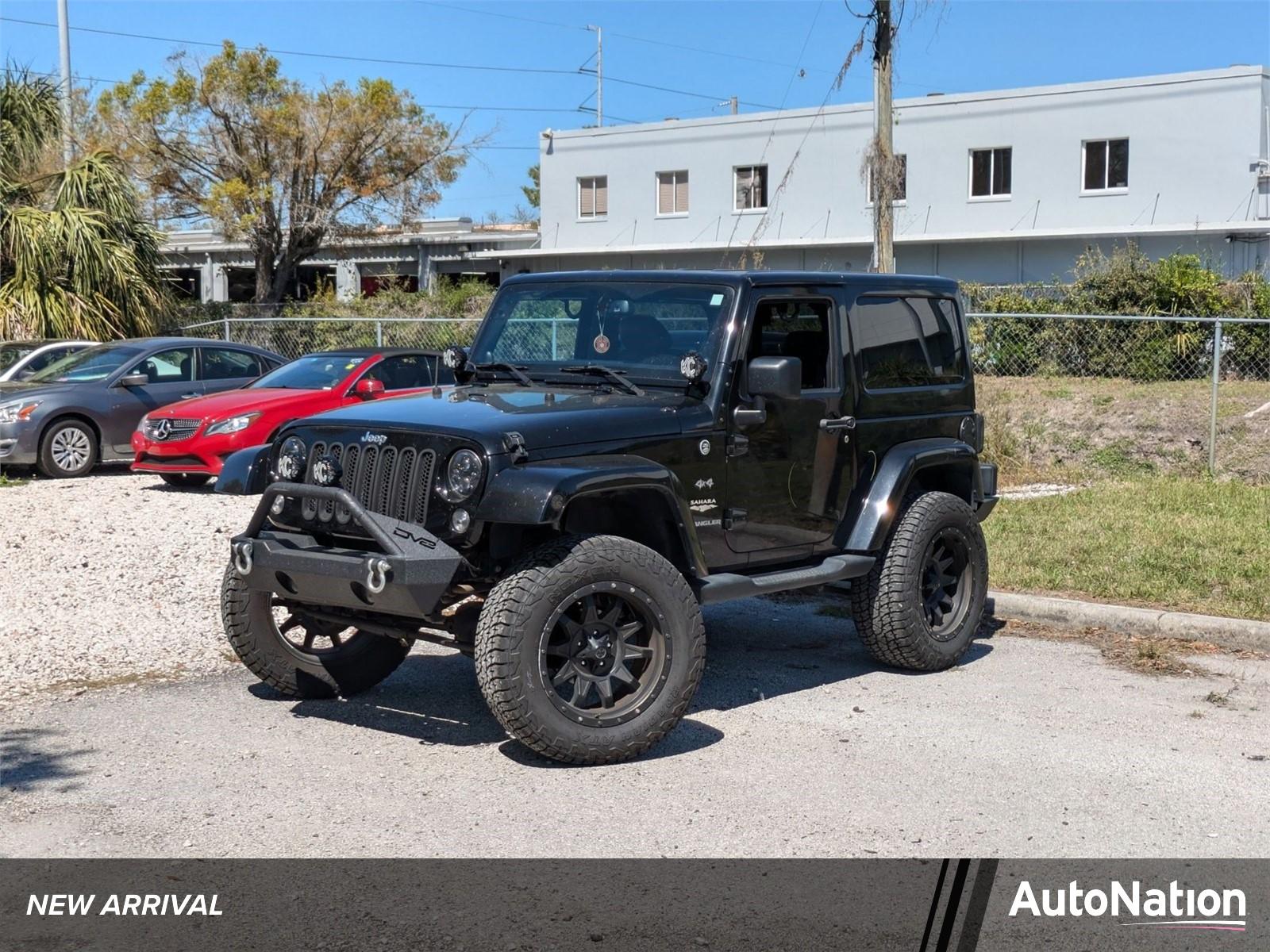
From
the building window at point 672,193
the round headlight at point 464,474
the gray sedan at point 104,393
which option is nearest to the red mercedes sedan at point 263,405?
the gray sedan at point 104,393

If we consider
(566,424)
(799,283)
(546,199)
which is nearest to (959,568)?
(799,283)

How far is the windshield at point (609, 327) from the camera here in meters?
6.89

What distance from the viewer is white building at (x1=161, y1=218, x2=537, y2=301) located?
44.3 metres

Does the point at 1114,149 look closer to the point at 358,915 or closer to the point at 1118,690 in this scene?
the point at 1118,690

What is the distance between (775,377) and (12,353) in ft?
46.8

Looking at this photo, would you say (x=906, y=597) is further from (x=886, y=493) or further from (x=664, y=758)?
(x=664, y=758)

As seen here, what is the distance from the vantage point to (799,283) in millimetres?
7258

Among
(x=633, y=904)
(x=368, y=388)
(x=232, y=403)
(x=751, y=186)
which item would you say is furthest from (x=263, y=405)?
(x=751, y=186)

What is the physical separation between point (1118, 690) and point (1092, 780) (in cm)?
164

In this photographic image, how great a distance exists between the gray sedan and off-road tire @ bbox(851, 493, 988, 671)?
1044 cm

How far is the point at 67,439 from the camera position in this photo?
50.9 ft

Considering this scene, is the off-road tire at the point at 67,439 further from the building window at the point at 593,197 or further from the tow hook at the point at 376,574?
the building window at the point at 593,197

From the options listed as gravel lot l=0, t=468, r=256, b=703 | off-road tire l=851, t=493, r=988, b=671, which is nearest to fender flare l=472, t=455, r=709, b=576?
off-road tire l=851, t=493, r=988, b=671

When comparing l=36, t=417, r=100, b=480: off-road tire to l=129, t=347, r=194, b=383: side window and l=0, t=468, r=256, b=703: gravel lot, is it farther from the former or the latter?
l=0, t=468, r=256, b=703: gravel lot
